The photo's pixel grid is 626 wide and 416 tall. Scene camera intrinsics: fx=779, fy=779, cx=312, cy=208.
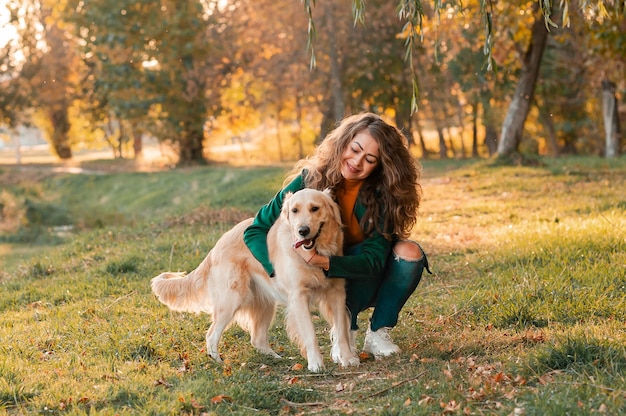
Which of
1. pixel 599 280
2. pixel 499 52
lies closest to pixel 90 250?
pixel 599 280

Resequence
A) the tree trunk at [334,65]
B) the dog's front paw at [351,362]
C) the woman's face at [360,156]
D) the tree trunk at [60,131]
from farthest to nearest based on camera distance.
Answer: the tree trunk at [60,131]
the tree trunk at [334,65]
the woman's face at [360,156]
the dog's front paw at [351,362]

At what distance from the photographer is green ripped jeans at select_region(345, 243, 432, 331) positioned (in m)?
4.99

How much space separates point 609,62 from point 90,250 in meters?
13.4

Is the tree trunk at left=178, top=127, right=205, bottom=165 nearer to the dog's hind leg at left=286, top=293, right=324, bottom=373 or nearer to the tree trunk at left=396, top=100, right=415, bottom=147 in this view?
the tree trunk at left=396, top=100, right=415, bottom=147

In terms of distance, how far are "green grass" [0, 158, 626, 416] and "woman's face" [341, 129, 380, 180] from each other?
1.21 metres

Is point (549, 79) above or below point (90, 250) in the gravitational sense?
above

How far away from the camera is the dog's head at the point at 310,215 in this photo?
458 centimetres

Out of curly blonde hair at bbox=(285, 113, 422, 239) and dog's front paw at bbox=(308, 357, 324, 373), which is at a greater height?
curly blonde hair at bbox=(285, 113, 422, 239)

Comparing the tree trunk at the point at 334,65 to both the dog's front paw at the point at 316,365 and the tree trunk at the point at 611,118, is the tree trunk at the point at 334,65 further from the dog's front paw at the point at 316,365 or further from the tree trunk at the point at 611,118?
the dog's front paw at the point at 316,365

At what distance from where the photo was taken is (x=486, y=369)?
14.0 feet

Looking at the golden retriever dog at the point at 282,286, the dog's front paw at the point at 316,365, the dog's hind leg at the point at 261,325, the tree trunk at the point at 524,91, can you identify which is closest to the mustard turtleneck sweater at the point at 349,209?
the golden retriever dog at the point at 282,286

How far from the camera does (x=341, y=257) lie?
4.78 meters

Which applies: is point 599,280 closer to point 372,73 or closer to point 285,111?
point 372,73

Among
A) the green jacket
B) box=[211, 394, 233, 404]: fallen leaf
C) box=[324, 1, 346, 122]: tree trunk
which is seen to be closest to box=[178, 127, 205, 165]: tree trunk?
box=[324, 1, 346, 122]: tree trunk
